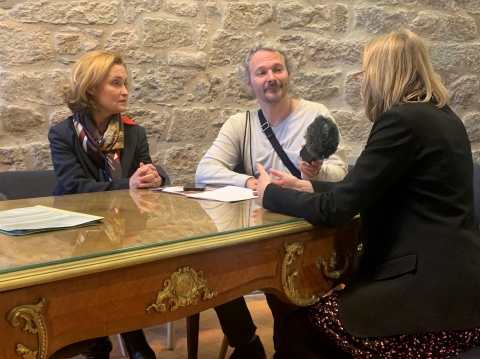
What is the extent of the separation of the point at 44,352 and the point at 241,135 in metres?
1.76

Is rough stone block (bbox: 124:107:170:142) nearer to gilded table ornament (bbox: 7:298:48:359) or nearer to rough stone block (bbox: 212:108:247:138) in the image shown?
rough stone block (bbox: 212:108:247:138)

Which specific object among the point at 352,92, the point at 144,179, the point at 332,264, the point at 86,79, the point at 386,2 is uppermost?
the point at 386,2

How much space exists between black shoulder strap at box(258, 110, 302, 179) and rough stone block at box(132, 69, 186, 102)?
81 cm

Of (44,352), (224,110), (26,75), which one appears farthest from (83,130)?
(44,352)

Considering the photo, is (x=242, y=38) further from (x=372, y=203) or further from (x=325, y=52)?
(x=372, y=203)

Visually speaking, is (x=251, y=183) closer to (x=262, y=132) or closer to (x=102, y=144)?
(x=262, y=132)

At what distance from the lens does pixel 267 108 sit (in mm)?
2680

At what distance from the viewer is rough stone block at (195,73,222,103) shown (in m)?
3.38

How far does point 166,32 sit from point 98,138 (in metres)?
0.98

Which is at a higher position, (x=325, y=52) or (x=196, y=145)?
(x=325, y=52)

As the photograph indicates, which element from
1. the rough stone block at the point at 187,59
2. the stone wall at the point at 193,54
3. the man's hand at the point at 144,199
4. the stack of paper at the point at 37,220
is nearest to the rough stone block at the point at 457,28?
the stone wall at the point at 193,54

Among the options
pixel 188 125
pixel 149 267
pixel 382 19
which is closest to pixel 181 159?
pixel 188 125

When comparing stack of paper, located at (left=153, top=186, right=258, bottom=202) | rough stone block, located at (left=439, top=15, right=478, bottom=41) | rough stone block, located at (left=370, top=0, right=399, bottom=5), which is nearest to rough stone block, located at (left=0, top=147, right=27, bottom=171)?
stack of paper, located at (left=153, top=186, right=258, bottom=202)

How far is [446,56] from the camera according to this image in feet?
12.8
